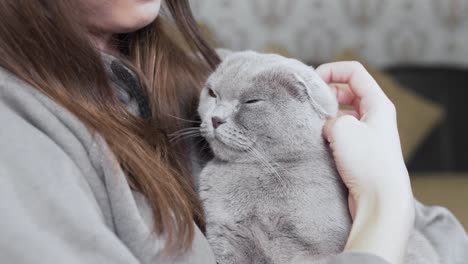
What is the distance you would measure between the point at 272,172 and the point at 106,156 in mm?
245

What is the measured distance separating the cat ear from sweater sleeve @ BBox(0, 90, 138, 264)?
34cm

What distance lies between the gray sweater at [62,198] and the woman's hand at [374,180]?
64 millimetres

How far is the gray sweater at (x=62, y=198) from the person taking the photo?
679 millimetres

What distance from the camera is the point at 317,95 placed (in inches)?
35.6

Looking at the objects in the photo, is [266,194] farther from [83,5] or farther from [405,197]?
[83,5]

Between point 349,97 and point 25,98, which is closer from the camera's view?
point 25,98

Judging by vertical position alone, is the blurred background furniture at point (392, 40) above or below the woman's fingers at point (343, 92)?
below

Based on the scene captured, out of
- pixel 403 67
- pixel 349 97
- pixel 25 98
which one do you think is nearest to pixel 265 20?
pixel 403 67

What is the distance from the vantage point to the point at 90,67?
0.85 metres

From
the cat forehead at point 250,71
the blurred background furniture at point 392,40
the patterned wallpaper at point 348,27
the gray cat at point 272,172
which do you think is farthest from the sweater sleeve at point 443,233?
the patterned wallpaper at point 348,27

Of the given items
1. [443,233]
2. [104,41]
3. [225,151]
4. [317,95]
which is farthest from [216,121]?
[443,233]

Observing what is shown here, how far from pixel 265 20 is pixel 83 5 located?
6.98 ft

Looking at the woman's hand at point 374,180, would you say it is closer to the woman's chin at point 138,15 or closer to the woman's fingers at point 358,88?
the woman's fingers at point 358,88

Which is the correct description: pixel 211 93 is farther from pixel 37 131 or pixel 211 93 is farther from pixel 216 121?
pixel 37 131
